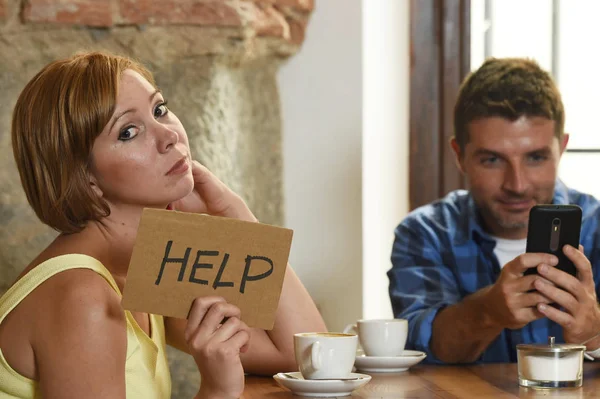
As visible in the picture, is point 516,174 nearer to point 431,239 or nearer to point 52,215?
point 431,239

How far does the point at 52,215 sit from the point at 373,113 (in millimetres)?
1127

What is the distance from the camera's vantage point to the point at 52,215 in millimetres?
1201

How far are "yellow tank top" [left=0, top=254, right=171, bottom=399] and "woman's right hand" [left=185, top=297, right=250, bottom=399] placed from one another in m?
0.11

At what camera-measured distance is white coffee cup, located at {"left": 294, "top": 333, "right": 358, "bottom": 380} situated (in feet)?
3.86

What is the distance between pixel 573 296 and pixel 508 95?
0.55 metres

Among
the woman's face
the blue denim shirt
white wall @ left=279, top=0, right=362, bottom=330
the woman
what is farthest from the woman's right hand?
white wall @ left=279, top=0, right=362, bottom=330

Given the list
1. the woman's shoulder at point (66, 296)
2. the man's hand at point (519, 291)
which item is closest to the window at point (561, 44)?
the man's hand at point (519, 291)

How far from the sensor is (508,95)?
1.71 m

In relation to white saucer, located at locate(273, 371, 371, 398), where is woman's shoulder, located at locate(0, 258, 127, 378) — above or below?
above

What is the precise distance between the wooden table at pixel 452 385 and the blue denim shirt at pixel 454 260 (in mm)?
273

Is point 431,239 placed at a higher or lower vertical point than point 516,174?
lower

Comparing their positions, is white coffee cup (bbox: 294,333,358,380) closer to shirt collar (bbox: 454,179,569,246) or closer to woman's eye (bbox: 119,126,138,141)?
woman's eye (bbox: 119,126,138,141)

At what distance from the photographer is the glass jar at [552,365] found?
1181 mm

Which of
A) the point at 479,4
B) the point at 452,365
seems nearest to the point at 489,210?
the point at 452,365
